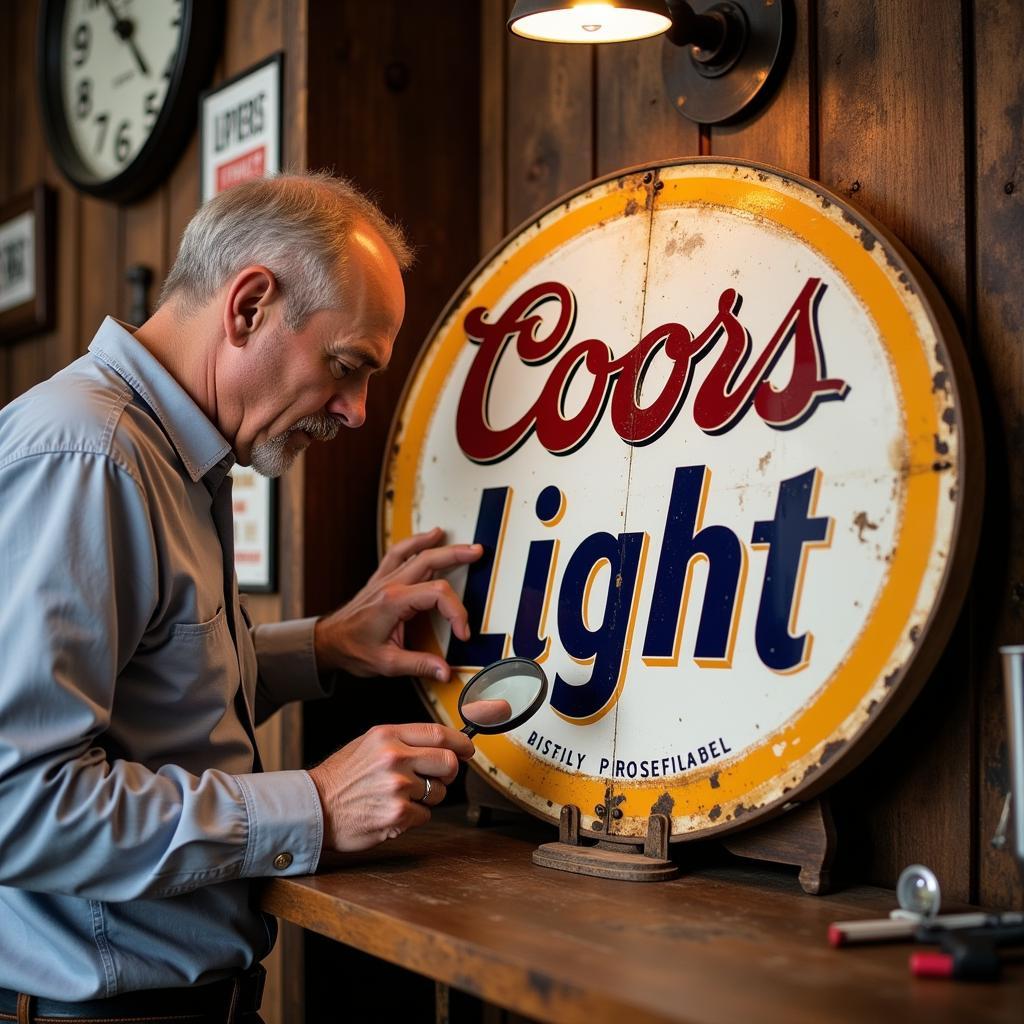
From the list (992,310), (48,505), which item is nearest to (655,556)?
(992,310)

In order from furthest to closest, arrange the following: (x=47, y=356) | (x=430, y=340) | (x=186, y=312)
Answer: (x=47, y=356)
(x=430, y=340)
(x=186, y=312)

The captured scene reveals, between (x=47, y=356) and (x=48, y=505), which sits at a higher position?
(x=47, y=356)

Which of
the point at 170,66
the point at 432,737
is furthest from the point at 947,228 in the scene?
the point at 170,66

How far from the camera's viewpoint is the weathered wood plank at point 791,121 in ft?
4.99

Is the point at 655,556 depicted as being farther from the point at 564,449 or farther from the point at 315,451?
the point at 315,451

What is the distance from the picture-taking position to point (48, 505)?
4.18ft

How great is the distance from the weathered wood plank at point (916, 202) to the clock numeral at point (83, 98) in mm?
1878

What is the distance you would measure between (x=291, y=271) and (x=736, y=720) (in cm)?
75

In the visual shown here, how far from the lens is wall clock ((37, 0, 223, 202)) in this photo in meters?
2.34

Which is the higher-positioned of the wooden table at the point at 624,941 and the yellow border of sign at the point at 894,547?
the yellow border of sign at the point at 894,547

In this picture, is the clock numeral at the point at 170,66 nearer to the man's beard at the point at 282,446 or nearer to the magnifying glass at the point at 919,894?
the man's beard at the point at 282,446

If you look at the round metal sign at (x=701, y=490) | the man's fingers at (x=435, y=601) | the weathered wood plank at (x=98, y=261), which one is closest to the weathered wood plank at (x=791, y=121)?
the round metal sign at (x=701, y=490)

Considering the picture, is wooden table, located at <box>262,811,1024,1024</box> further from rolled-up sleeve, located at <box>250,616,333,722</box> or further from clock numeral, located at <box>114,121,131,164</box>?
clock numeral, located at <box>114,121,131,164</box>

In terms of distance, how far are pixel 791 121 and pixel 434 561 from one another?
76 centimetres
